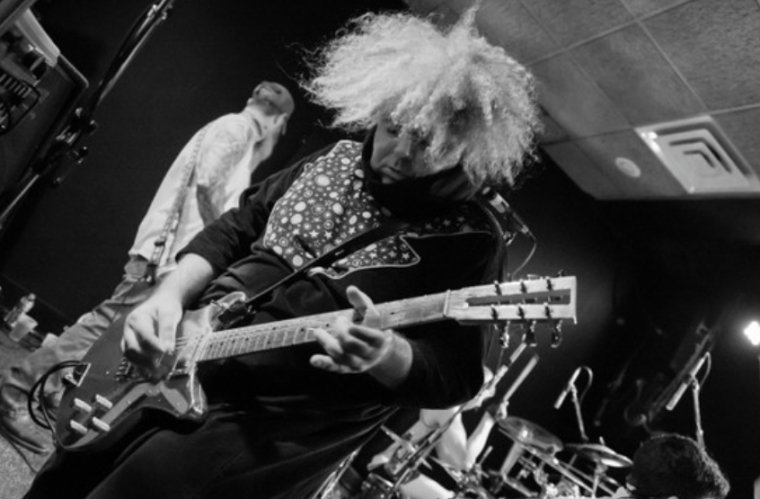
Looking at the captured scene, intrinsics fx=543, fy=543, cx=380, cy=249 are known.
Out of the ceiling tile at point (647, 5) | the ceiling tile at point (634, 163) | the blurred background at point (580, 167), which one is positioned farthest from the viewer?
the ceiling tile at point (634, 163)

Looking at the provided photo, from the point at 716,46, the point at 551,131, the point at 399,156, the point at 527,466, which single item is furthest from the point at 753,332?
the point at 399,156

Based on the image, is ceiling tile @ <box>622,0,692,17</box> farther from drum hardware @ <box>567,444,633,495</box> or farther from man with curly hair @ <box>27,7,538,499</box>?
drum hardware @ <box>567,444,633,495</box>

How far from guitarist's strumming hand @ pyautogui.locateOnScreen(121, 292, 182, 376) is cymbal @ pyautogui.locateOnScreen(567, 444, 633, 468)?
4327mm

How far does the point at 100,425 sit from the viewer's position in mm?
1503

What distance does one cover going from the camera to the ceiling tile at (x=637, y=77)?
13.3 feet

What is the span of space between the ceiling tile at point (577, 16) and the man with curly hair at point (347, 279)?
2451mm

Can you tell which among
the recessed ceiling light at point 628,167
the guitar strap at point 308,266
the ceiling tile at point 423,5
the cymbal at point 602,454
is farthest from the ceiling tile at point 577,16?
the cymbal at point 602,454

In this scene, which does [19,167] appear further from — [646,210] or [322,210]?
[646,210]

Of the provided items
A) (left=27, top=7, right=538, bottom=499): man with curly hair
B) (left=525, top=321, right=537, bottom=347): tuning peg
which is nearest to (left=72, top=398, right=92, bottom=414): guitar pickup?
(left=27, top=7, right=538, bottom=499): man with curly hair

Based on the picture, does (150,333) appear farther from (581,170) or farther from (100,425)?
(581,170)

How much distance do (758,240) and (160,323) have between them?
5.95 m

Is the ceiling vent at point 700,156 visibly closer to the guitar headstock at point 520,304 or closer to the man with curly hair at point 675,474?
the man with curly hair at point 675,474

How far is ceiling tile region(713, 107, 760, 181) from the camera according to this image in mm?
4062

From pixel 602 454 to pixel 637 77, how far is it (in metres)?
3.22
